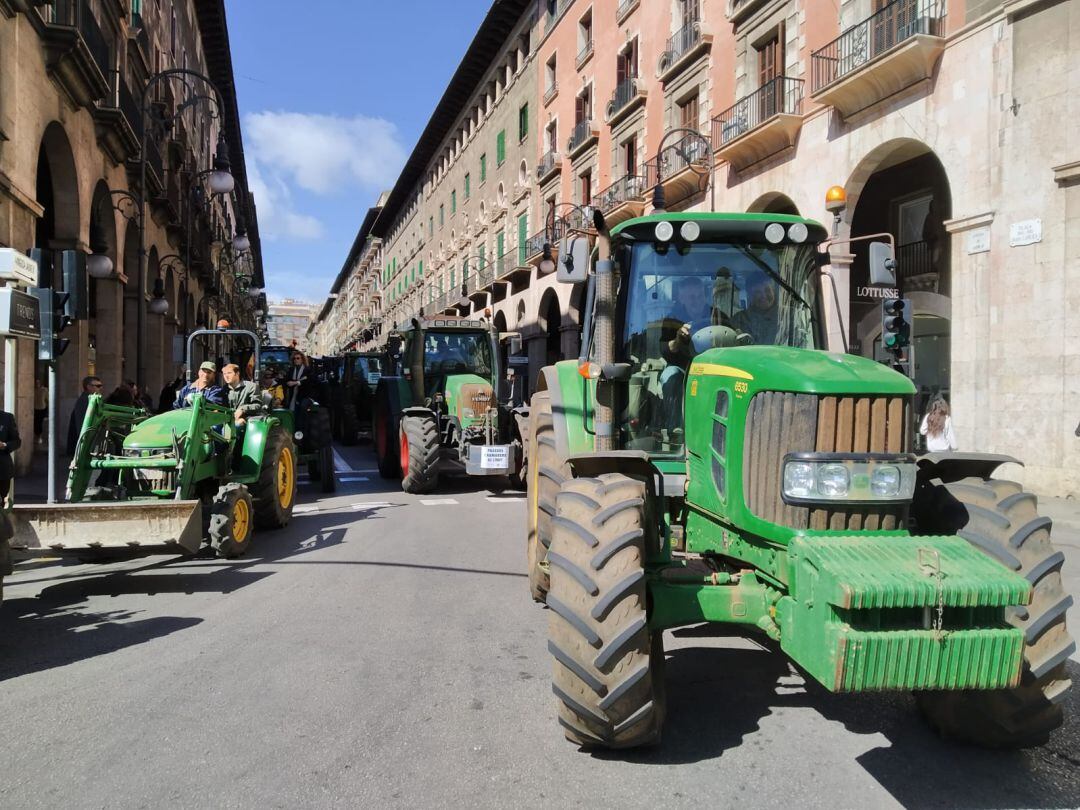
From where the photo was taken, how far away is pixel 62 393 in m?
15.7

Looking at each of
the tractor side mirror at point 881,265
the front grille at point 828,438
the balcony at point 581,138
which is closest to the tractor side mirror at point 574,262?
the front grille at point 828,438

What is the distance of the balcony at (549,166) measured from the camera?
31.3 m

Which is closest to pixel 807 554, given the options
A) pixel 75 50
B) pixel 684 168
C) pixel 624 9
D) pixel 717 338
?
pixel 717 338

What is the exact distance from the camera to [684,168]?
20625mm

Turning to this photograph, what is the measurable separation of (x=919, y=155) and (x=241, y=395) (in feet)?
47.0

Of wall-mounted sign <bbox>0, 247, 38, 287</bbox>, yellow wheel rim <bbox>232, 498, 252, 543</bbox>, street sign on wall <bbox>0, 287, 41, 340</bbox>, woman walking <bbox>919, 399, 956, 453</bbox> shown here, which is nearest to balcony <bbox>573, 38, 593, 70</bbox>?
woman walking <bbox>919, 399, 956, 453</bbox>

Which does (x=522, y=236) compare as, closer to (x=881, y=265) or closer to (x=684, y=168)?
(x=684, y=168)

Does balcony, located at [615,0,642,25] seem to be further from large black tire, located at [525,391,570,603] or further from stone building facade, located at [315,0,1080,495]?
large black tire, located at [525,391,570,603]

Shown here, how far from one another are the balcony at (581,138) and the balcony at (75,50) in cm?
1584

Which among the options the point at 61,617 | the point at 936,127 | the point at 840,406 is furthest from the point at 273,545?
the point at 936,127

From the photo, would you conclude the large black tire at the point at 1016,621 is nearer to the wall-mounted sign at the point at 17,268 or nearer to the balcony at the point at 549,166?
the wall-mounted sign at the point at 17,268

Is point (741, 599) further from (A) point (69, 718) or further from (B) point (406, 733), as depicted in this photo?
(A) point (69, 718)

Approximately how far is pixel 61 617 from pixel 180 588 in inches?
36.9

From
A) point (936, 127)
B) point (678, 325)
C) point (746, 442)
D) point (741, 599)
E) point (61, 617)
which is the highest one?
point (936, 127)
